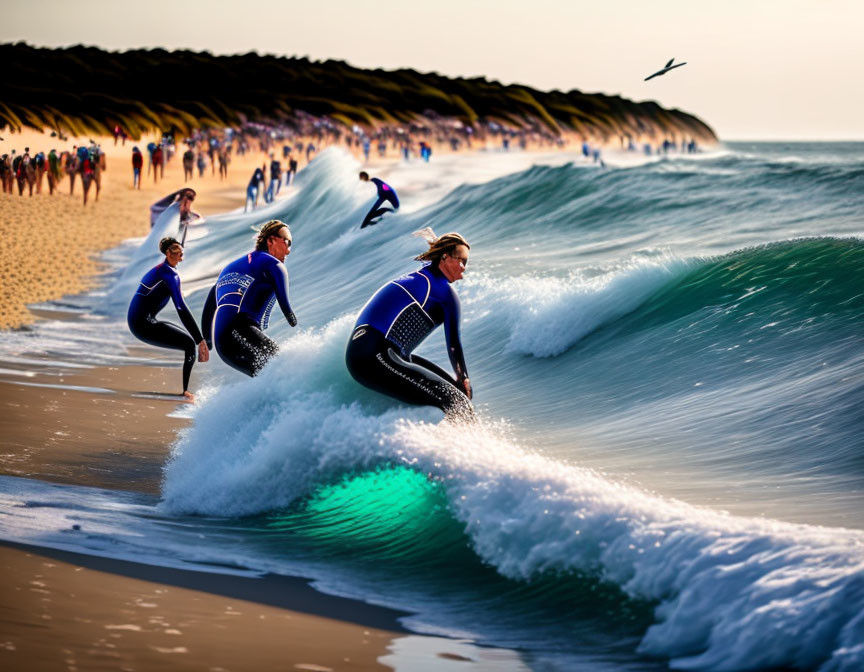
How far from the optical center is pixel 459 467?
587 cm

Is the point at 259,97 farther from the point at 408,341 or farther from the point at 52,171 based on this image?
the point at 408,341

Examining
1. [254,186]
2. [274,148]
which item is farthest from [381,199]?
[274,148]

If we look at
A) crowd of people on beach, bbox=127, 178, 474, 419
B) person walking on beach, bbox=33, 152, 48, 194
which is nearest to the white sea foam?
crowd of people on beach, bbox=127, 178, 474, 419

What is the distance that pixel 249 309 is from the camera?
8.16 m

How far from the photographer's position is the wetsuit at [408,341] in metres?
6.36

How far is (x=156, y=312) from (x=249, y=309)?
2446 millimetres

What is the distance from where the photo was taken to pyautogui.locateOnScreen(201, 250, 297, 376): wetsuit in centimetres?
809

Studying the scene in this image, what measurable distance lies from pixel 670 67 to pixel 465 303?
505 centimetres

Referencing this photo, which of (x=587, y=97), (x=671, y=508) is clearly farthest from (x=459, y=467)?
(x=587, y=97)

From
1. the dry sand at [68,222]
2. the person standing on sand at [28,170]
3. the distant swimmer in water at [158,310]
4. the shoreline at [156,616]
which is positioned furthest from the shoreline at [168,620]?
the person standing on sand at [28,170]

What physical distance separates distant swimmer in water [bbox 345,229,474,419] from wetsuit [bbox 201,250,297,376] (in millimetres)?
1677

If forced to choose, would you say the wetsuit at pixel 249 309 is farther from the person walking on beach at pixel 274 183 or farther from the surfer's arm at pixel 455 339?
the person walking on beach at pixel 274 183

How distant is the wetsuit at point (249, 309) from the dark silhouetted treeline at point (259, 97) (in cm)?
6383

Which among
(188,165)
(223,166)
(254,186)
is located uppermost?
(223,166)
